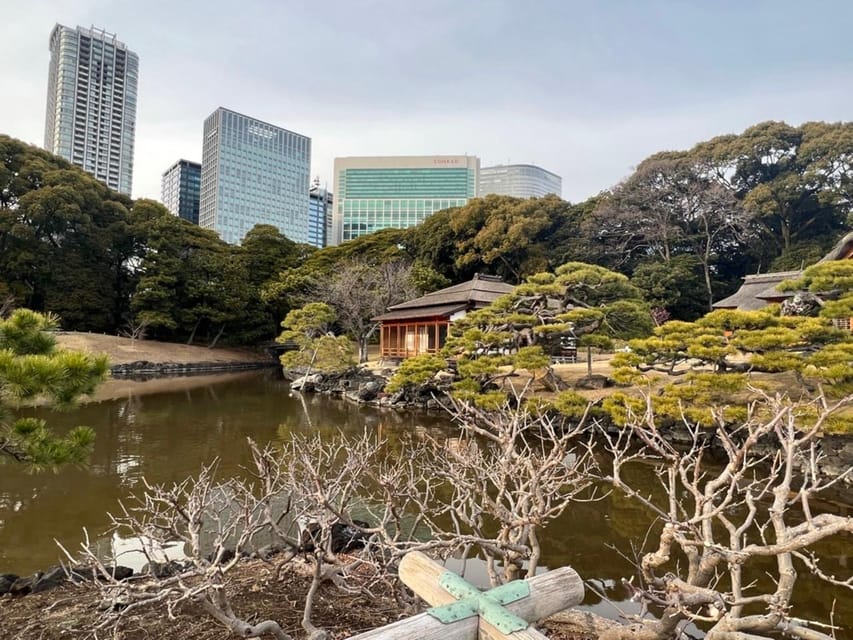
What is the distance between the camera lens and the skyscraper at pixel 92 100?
39594 millimetres

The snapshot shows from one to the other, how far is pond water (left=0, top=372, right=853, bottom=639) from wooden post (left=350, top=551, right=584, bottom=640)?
7.44ft

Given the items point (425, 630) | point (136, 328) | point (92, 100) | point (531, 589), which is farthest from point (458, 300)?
point (92, 100)

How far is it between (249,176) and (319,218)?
13805mm

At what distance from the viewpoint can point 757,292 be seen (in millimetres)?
15594

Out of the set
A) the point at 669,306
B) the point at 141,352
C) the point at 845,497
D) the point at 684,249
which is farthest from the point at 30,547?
the point at 684,249

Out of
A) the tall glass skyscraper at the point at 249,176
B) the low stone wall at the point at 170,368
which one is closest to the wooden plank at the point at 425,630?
the low stone wall at the point at 170,368

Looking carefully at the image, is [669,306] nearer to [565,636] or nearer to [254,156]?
[565,636]

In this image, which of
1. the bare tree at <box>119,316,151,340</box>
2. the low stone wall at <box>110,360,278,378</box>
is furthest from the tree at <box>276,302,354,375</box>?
the bare tree at <box>119,316,151,340</box>

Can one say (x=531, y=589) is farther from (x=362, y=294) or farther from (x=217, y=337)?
(x=217, y=337)

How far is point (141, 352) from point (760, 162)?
93.6ft

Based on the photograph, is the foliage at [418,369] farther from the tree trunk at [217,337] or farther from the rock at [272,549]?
the tree trunk at [217,337]

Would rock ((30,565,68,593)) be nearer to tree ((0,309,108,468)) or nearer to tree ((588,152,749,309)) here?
tree ((0,309,108,468))

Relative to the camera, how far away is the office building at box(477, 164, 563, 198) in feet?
228

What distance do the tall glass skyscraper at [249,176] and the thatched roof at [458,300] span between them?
1593 inches
